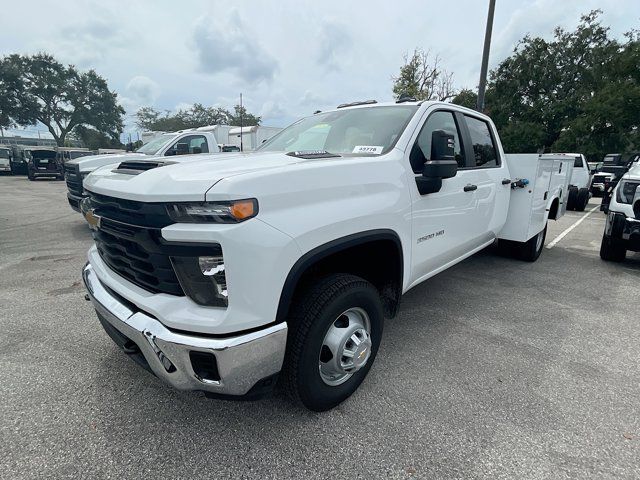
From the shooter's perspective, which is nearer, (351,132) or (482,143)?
(351,132)

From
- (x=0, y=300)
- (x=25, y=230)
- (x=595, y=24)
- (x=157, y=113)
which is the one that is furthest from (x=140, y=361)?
(x=157, y=113)

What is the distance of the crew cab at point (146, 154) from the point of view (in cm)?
711

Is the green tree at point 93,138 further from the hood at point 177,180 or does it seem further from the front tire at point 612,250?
the front tire at point 612,250

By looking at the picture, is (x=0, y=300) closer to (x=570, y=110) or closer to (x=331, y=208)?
(x=331, y=208)

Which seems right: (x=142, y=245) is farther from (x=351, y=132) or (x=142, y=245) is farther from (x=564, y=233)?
(x=564, y=233)

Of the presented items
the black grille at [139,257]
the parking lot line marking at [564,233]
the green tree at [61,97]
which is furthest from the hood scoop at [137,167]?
the green tree at [61,97]

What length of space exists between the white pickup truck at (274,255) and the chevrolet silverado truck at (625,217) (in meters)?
3.71

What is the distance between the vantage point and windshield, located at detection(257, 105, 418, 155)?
2.69 m

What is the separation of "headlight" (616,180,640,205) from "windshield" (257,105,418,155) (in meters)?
4.19

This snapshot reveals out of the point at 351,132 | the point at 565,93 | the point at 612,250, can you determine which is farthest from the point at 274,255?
the point at 565,93

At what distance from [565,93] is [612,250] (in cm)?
2811

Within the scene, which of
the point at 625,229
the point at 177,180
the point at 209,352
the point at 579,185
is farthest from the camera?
the point at 579,185

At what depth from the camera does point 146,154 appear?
7.42 m

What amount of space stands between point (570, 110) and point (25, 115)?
5454cm
